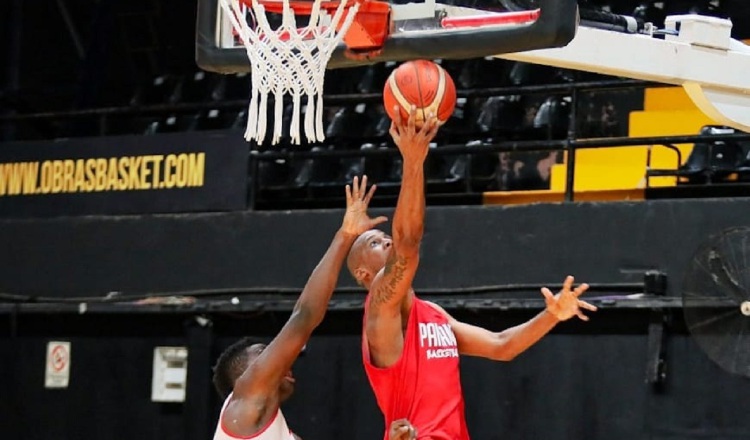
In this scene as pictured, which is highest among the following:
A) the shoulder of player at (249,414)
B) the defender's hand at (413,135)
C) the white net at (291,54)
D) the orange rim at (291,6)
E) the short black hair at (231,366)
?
the orange rim at (291,6)

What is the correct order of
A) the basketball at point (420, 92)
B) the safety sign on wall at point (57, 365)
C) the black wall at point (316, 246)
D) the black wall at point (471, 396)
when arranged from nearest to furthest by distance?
the basketball at point (420, 92)
the black wall at point (471, 396)
the black wall at point (316, 246)
the safety sign on wall at point (57, 365)

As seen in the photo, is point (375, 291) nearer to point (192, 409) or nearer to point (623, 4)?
point (192, 409)

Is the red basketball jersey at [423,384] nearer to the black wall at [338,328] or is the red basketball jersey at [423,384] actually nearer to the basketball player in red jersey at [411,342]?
the basketball player in red jersey at [411,342]

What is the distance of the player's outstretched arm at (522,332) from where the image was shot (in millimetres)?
5762

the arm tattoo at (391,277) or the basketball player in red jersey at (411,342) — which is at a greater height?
the arm tattoo at (391,277)

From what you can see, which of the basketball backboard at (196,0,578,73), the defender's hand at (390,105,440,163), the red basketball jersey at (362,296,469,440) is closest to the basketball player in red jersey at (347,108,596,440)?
the red basketball jersey at (362,296,469,440)

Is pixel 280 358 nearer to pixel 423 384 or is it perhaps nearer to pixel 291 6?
pixel 423 384

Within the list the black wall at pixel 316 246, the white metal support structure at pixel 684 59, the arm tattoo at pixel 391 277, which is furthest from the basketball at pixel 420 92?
the black wall at pixel 316 246

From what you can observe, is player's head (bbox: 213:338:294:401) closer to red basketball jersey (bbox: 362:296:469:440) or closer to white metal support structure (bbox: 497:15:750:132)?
red basketball jersey (bbox: 362:296:469:440)

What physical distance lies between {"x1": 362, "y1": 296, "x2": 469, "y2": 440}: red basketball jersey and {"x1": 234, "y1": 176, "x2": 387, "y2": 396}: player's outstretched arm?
0.62 feet

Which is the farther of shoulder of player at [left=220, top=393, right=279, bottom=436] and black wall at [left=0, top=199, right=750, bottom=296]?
black wall at [left=0, top=199, right=750, bottom=296]

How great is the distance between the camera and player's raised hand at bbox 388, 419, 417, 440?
18.0ft

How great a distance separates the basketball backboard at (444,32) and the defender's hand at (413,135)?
0.52 m

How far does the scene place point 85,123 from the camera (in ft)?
38.4
